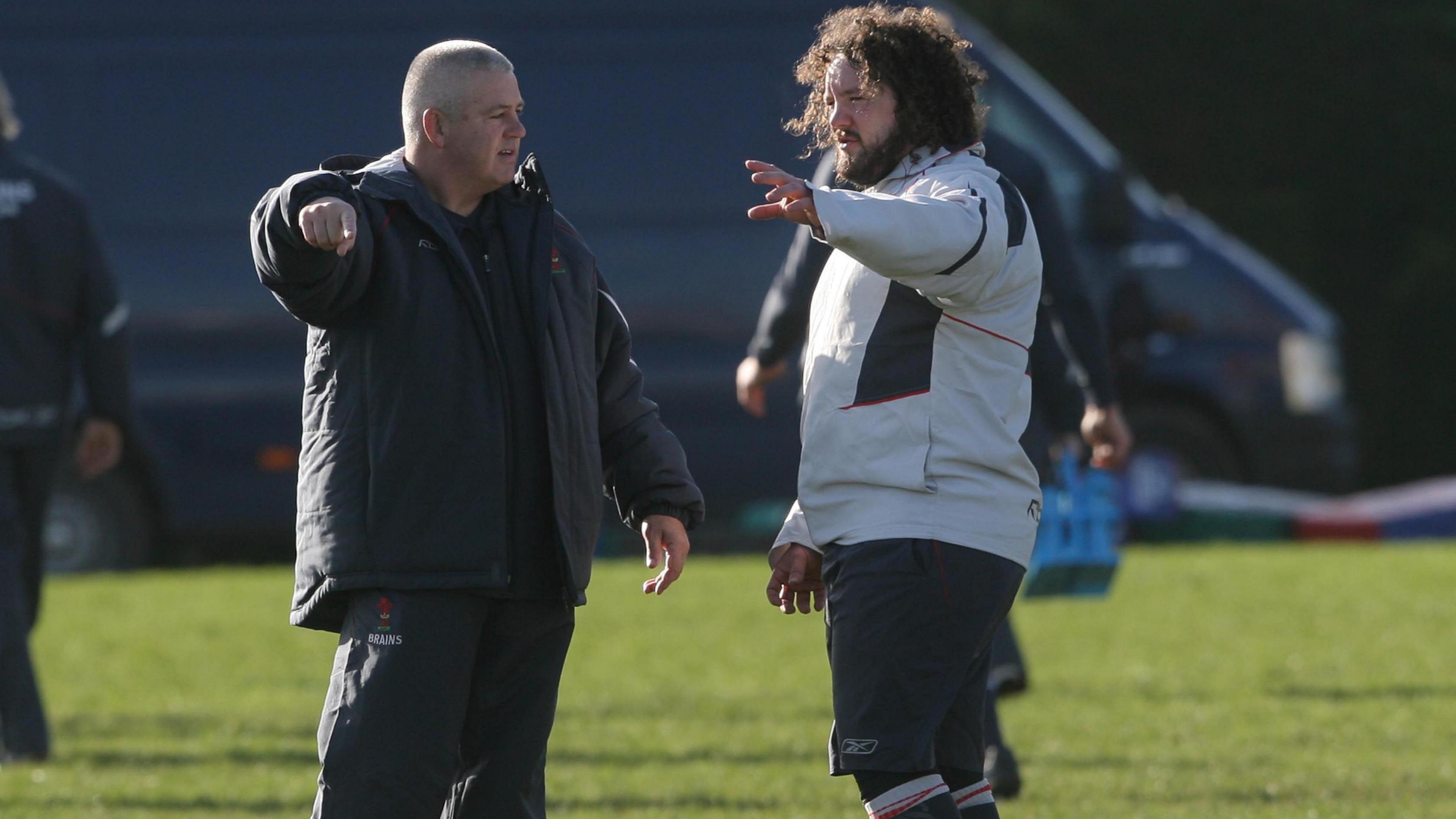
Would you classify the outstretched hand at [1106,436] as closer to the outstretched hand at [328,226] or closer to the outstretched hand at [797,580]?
the outstretched hand at [797,580]

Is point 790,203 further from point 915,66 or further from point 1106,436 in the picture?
point 1106,436

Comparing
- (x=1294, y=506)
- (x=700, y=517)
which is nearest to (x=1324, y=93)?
(x=1294, y=506)

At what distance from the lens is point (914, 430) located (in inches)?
143

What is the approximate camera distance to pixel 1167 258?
1233cm

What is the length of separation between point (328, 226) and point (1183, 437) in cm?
1021

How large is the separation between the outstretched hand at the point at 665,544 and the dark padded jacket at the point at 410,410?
0.55 feet

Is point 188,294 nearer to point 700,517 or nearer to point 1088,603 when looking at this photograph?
point 1088,603

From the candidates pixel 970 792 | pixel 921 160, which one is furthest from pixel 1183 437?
pixel 921 160

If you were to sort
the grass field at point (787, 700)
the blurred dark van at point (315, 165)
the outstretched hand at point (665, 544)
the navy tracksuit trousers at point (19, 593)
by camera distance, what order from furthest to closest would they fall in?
the blurred dark van at point (315, 165) < the navy tracksuit trousers at point (19, 593) < the grass field at point (787, 700) < the outstretched hand at point (665, 544)

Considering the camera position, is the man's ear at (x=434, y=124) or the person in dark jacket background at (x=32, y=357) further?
the person in dark jacket background at (x=32, y=357)

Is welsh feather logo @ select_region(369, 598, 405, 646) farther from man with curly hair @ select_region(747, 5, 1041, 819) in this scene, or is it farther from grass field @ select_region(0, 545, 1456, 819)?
grass field @ select_region(0, 545, 1456, 819)

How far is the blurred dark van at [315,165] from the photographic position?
1209 cm

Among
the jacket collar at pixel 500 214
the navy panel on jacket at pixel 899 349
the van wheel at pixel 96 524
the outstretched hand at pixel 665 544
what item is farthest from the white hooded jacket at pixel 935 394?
the van wheel at pixel 96 524

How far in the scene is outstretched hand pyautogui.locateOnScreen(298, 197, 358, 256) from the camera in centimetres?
332
